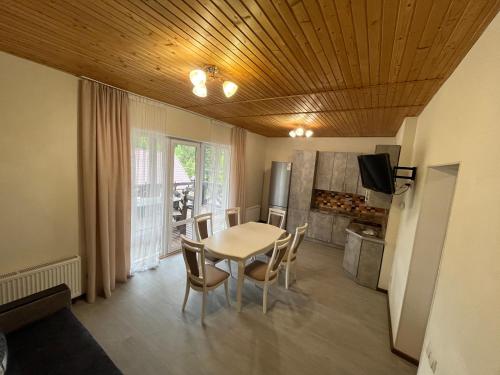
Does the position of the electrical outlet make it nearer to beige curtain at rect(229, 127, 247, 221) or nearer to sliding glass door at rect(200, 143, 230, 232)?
sliding glass door at rect(200, 143, 230, 232)

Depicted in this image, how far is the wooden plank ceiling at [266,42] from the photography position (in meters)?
1.14

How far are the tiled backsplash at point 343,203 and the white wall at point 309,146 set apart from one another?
1.09 meters

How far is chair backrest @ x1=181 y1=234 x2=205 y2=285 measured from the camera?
2.18 metres

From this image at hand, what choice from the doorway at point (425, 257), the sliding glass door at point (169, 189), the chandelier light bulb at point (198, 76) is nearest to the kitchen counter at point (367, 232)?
the doorway at point (425, 257)

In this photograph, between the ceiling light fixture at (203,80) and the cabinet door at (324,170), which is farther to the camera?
the cabinet door at (324,170)

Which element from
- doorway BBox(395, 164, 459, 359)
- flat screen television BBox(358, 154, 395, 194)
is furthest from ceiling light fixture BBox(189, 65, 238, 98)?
doorway BBox(395, 164, 459, 359)

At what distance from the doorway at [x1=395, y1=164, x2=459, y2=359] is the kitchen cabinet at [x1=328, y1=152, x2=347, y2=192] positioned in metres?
2.85

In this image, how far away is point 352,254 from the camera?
11.5ft

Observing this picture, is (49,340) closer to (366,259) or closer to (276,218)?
(276,218)

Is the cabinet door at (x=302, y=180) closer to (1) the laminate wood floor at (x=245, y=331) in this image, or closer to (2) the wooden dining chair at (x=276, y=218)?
(2) the wooden dining chair at (x=276, y=218)

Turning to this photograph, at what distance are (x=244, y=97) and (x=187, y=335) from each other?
2754 mm

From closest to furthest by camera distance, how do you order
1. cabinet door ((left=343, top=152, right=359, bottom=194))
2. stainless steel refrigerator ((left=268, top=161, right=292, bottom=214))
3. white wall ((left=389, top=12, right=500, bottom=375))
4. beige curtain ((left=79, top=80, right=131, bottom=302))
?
white wall ((left=389, top=12, right=500, bottom=375))
beige curtain ((left=79, top=80, right=131, bottom=302))
cabinet door ((left=343, top=152, right=359, bottom=194))
stainless steel refrigerator ((left=268, top=161, right=292, bottom=214))

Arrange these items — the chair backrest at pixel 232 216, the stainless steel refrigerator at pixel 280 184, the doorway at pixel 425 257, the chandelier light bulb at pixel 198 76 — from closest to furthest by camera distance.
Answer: the chandelier light bulb at pixel 198 76
the doorway at pixel 425 257
the chair backrest at pixel 232 216
the stainless steel refrigerator at pixel 280 184

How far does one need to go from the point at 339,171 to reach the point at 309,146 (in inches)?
41.8
